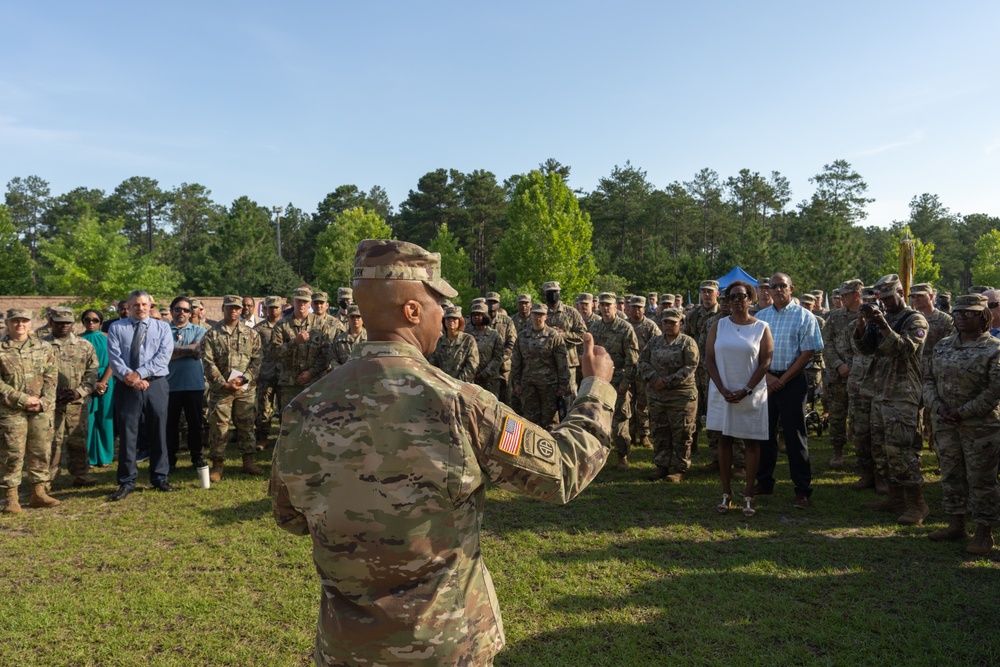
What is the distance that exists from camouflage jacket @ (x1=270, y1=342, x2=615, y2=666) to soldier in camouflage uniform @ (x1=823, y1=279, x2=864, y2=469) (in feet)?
24.9

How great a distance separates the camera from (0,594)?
15.2 feet

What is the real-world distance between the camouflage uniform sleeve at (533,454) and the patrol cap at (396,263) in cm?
40

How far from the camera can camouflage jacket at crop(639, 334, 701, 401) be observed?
741cm

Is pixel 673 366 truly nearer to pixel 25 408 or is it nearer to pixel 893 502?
pixel 893 502

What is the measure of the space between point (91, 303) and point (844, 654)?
3263 centimetres

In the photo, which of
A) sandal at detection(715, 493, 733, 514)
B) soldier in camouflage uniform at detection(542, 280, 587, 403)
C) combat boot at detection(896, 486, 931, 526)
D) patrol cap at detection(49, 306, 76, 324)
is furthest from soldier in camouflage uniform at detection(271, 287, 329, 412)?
combat boot at detection(896, 486, 931, 526)

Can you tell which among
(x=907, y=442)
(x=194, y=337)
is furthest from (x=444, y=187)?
(x=907, y=442)

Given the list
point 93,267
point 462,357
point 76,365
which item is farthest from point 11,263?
point 462,357

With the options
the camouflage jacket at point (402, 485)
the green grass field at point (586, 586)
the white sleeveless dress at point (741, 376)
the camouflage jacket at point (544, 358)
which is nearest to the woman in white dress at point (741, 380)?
the white sleeveless dress at point (741, 376)

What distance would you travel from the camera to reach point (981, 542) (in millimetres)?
5094

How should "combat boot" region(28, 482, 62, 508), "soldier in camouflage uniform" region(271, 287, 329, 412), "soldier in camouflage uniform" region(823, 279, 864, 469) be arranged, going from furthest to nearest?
"soldier in camouflage uniform" region(271, 287, 329, 412) → "soldier in camouflage uniform" region(823, 279, 864, 469) → "combat boot" region(28, 482, 62, 508)

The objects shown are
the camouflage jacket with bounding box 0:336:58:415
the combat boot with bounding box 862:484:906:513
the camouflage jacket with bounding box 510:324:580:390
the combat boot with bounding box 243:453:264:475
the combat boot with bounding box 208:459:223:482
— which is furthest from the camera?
the camouflage jacket with bounding box 510:324:580:390

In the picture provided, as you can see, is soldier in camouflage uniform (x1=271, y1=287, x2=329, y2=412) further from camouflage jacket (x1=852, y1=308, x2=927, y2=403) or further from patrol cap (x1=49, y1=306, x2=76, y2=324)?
camouflage jacket (x1=852, y1=308, x2=927, y2=403)

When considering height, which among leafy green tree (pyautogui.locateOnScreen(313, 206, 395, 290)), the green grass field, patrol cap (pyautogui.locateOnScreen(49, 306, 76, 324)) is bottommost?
the green grass field
